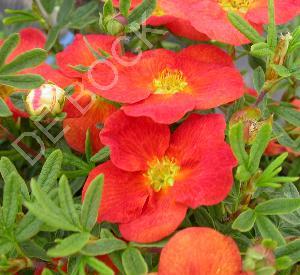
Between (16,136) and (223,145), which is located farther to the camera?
(16,136)

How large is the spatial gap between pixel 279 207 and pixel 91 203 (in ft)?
0.65

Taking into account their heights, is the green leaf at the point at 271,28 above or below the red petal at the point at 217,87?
above

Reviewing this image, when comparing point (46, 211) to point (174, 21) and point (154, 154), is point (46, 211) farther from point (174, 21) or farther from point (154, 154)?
point (174, 21)

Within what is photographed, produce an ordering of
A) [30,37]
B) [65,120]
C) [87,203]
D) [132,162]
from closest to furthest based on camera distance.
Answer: [87,203] → [132,162] → [65,120] → [30,37]

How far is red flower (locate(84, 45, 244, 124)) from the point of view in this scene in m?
0.71

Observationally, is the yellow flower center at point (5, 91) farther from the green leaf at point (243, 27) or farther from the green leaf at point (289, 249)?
the green leaf at point (289, 249)

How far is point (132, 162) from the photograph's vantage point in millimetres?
714

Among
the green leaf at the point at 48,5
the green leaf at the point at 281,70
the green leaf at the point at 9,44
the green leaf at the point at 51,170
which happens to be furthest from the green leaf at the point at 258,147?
the green leaf at the point at 48,5

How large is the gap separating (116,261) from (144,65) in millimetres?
280

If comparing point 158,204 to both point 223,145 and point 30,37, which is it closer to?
point 223,145

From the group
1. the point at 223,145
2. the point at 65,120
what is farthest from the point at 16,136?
the point at 223,145

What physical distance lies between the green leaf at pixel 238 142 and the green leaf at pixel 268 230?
0.22ft

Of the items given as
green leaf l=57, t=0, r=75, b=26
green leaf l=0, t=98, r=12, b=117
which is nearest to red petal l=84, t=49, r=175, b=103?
green leaf l=0, t=98, r=12, b=117

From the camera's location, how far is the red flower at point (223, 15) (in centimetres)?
79
